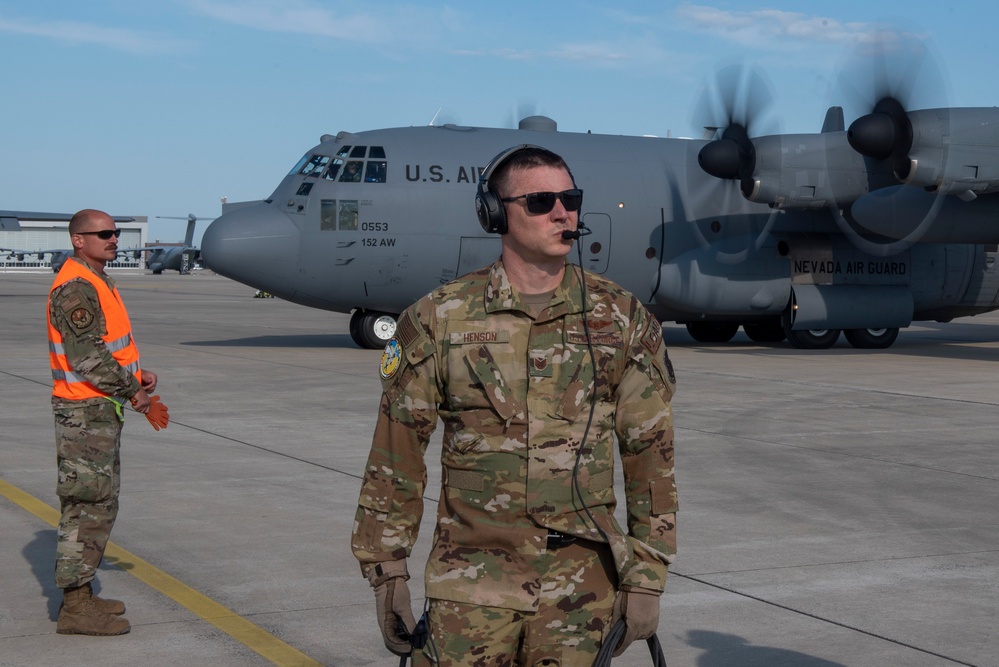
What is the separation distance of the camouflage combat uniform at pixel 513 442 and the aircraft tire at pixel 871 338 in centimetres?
2007

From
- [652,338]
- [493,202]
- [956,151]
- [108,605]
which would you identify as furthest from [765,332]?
[493,202]

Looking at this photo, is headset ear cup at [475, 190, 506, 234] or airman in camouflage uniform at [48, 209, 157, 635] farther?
airman in camouflage uniform at [48, 209, 157, 635]

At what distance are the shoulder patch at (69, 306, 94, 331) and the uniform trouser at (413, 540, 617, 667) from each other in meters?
3.06

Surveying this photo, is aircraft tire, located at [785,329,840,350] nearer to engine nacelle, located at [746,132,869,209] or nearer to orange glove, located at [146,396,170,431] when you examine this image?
engine nacelle, located at [746,132,869,209]

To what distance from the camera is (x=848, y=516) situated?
8000 mm

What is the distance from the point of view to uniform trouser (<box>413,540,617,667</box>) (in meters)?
3.11

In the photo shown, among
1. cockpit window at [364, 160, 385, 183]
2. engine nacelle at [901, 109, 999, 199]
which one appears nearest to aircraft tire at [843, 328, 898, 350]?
engine nacelle at [901, 109, 999, 199]

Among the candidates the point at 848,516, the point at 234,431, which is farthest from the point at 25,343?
the point at 848,516

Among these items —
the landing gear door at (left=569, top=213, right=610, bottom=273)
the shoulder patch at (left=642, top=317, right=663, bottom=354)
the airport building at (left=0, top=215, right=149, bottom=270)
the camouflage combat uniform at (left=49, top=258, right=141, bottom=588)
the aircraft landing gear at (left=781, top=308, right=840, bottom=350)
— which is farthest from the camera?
the airport building at (left=0, top=215, right=149, bottom=270)

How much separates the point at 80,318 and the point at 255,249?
13506 mm

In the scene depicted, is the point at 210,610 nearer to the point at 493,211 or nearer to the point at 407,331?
the point at 407,331

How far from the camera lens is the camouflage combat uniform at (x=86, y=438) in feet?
17.9

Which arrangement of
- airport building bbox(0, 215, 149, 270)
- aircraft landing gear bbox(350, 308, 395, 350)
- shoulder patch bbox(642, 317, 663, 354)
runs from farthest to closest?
1. airport building bbox(0, 215, 149, 270)
2. aircraft landing gear bbox(350, 308, 395, 350)
3. shoulder patch bbox(642, 317, 663, 354)

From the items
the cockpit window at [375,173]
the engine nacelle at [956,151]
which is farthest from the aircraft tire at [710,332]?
the cockpit window at [375,173]
